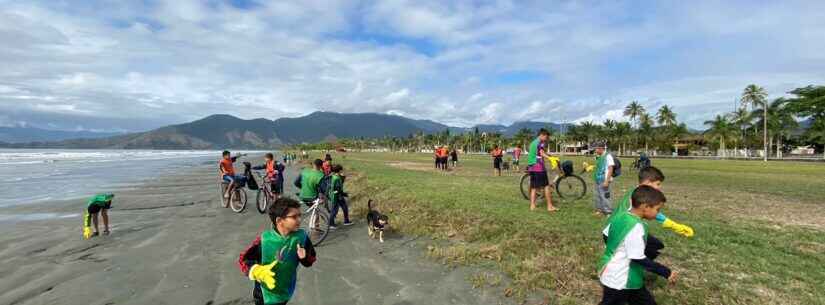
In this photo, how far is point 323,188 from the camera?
33.2 feet

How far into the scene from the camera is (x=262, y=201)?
13.2 meters

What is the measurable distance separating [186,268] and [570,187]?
403 inches

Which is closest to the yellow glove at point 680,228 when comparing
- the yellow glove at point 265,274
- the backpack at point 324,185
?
the yellow glove at point 265,274

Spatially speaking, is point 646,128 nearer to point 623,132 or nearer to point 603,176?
point 623,132

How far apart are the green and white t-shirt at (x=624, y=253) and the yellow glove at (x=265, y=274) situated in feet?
9.43

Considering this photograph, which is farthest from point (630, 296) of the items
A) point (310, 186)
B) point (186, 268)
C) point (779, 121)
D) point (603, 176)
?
point (779, 121)

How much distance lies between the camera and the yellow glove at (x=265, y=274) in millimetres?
3211

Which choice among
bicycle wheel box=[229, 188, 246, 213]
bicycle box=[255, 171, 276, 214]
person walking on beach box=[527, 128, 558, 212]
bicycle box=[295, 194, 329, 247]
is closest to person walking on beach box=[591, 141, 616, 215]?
person walking on beach box=[527, 128, 558, 212]

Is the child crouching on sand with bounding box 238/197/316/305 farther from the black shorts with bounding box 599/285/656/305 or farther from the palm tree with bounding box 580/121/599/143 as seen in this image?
the palm tree with bounding box 580/121/599/143

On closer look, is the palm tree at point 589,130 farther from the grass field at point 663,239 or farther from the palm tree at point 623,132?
the grass field at point 663,239

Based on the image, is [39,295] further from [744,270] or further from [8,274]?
[744,270]

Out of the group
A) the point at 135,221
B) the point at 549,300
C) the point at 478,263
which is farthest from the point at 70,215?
the point at 549,300

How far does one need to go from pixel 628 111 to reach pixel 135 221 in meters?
116

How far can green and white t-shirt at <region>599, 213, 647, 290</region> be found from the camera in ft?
11.5
